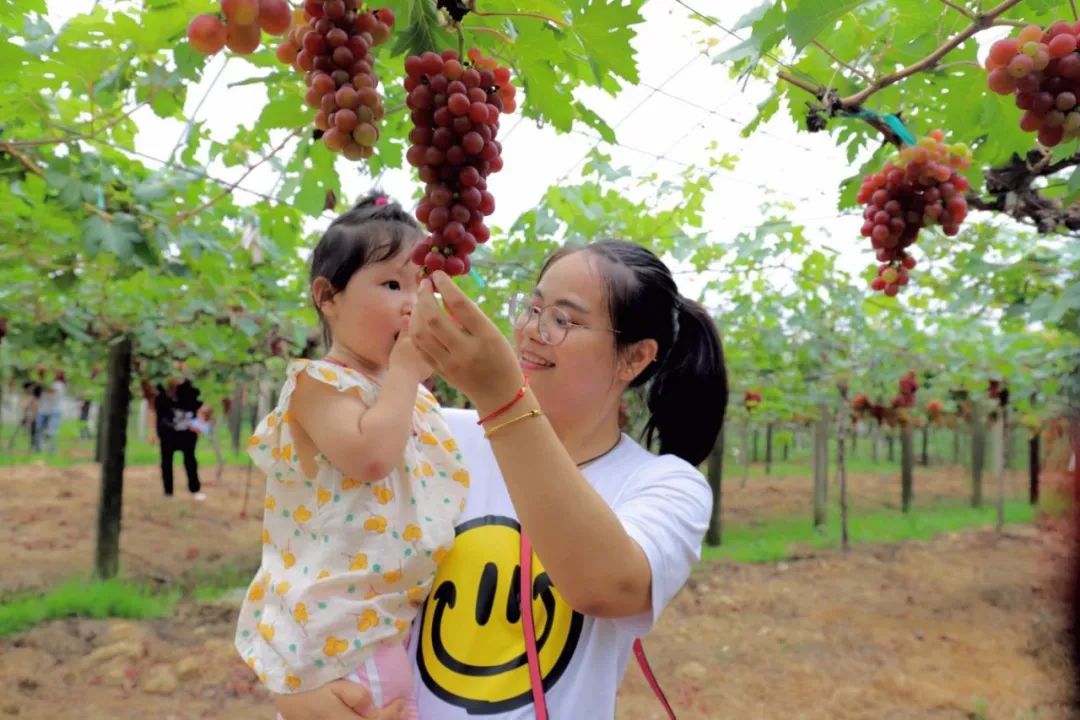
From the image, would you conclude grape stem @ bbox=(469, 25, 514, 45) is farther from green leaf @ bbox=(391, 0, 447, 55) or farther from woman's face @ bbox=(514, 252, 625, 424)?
woman's face @ bbox=(514, 252, 625, 424)

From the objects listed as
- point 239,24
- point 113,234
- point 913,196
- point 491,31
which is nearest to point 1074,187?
point 913,196

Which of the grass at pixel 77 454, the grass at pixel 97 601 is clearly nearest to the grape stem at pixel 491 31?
the grass at pixel 97 601

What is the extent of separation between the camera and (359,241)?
1.67m

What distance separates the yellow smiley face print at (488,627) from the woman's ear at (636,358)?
1.29ft

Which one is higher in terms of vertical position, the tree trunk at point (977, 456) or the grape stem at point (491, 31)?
the grape stem at point (491, 31)

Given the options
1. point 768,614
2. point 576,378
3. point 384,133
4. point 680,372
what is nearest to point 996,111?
point 680,372

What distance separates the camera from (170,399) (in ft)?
38.4

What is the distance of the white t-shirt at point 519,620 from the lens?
1358 mm

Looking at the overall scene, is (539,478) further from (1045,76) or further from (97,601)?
(97,601)

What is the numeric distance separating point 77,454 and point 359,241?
929 inches

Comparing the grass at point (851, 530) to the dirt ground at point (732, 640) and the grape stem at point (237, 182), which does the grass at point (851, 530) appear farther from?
the grape stem at point (237, 182)

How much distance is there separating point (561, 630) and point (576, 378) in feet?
1.55

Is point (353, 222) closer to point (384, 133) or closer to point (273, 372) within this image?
point (384, 133)

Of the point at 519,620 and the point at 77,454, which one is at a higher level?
the point at 519,620
